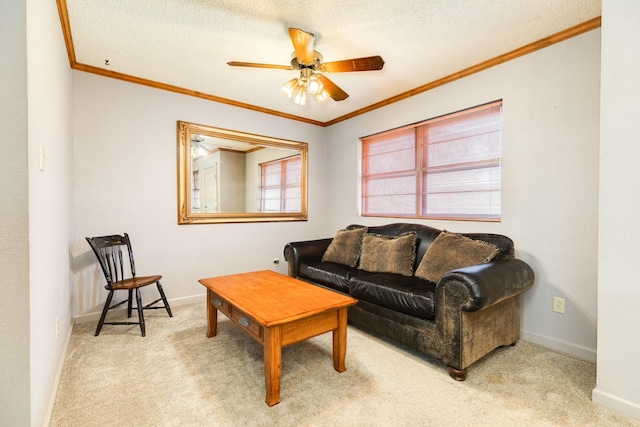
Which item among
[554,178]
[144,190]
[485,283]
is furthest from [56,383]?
[554,178]

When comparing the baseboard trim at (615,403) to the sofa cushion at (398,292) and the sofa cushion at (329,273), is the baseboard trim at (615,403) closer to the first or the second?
the sofa cushion at (398,292)

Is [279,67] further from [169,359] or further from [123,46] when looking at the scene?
[169,359]

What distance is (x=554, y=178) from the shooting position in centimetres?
233

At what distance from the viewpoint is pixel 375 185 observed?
395 centimetres

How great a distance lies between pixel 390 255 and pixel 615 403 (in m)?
1.67

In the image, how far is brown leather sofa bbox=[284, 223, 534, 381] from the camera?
1.87m

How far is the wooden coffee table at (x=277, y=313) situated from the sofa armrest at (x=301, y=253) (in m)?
0.86

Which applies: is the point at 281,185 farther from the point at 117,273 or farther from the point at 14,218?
the point at 14,218

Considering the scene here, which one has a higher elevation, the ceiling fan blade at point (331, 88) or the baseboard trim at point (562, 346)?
the ceiling fan blade at point (331, 88)

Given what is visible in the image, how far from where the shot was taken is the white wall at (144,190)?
284cm

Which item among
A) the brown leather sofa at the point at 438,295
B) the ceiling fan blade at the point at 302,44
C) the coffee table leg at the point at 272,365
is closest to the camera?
the coffee table leg at the point at 272,365

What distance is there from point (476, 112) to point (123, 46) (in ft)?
10.6

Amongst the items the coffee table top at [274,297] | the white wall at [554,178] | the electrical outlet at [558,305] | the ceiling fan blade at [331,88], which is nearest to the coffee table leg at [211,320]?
the coffee table top at [274,297]

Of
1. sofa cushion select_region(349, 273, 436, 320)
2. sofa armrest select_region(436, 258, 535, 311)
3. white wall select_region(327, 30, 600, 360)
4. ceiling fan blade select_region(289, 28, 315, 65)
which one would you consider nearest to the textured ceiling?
ceiling fan blade select_region(289, 28, 315, 65)
